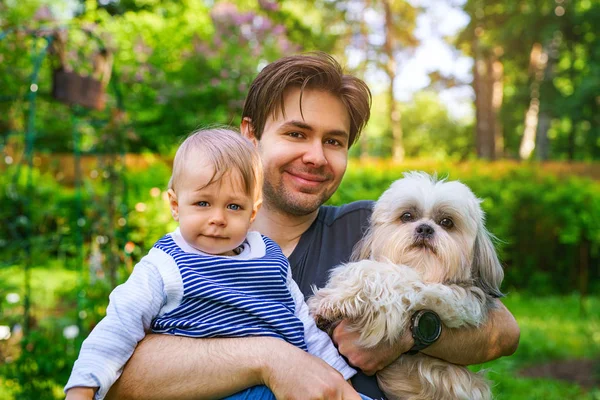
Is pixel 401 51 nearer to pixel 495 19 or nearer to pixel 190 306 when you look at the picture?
pixel 495 19

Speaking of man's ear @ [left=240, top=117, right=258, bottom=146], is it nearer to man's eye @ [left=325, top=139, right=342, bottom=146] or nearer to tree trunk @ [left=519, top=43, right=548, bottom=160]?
man's eye @ [left=325, top=139, right=342, bottom=146]

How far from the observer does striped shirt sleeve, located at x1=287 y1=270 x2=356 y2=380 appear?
2332 mm

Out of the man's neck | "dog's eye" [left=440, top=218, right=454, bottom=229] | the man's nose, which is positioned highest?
the man's nose

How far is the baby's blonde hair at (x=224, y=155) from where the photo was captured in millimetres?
2127

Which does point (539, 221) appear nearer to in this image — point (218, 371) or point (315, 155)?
point (315, 155)

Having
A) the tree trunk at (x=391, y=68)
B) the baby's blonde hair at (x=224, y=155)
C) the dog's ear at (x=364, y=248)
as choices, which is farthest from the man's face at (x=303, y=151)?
the tree trunk at (x=391, y=68)

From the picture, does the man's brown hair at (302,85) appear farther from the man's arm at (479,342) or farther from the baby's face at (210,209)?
the man's arm at (479,342)

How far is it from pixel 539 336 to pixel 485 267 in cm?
502

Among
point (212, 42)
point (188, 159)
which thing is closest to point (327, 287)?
point (188, 159)

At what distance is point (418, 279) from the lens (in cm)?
250

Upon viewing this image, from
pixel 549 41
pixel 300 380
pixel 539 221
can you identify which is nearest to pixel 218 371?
pixel 300 380

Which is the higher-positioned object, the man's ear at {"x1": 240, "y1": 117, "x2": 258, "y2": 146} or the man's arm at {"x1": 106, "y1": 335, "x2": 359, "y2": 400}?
the man's ear at {"x1": 240, "y1": 117, "x2": 258, "y2": 146}

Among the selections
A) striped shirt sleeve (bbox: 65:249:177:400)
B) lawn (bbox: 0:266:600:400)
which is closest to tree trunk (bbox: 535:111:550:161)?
lawn (bbox: 0:266:600:400)

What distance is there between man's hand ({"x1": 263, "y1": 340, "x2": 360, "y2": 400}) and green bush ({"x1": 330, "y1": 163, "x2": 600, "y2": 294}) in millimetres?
7069
